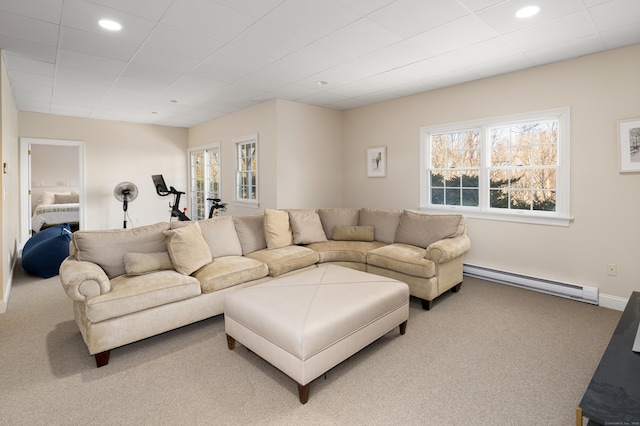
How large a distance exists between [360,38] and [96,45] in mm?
2505

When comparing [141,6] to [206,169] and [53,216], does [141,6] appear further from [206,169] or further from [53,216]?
[53,216]

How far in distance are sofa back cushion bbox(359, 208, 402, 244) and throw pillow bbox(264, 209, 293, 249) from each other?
1.20 m

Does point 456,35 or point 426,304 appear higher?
point 456,35

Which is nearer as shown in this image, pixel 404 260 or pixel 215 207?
pixel 404 260

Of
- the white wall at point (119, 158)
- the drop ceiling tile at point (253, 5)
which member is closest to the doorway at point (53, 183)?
the white wall at point (119, 158)

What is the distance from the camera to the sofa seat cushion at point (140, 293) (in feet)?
8.00

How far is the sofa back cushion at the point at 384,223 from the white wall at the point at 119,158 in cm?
521

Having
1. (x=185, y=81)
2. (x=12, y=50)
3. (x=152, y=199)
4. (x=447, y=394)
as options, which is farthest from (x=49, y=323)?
(x=152, y=199)

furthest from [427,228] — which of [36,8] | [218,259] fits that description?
[36,8]

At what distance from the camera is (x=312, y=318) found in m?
2.15

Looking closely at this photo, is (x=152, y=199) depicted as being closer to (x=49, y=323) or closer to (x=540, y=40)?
(x=49, y=323)

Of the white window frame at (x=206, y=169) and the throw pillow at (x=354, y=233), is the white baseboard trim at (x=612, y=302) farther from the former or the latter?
the white window frame at (x=206, y=169)

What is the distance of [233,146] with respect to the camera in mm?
6426

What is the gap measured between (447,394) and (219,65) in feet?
12.5
